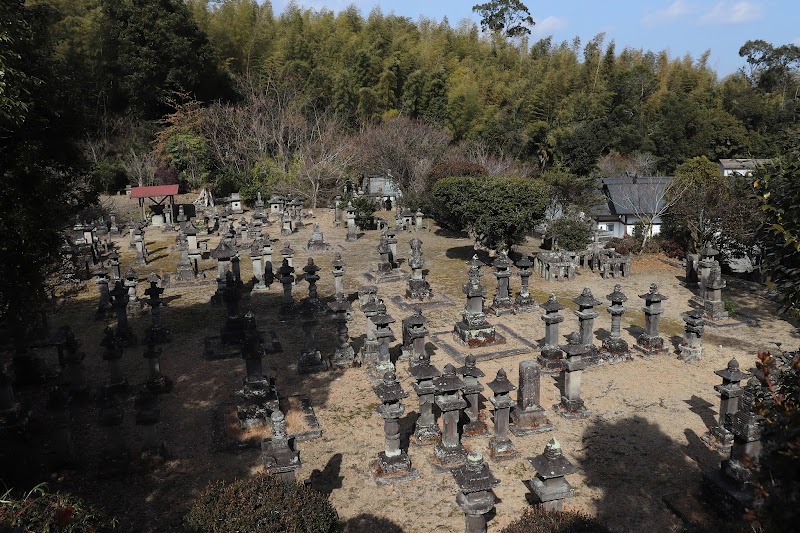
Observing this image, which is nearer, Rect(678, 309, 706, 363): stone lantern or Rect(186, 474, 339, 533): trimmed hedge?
Rect(186, 474, 339, 533): trimmed hedge

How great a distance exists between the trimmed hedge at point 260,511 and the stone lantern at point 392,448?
2.20 meters

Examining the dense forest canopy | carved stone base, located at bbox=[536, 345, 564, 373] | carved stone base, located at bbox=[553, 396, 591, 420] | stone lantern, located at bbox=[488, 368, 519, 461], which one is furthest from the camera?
the dense forest canopy

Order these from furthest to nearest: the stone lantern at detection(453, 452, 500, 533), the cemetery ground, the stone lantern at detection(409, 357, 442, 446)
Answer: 1. the stone lantern at detection(409, 357, 442, 446)
2. the cemetery ground
3. the stone lantern at detection(453, 452, 500, 533)

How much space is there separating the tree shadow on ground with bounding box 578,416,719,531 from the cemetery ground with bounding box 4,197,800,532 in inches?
1.0

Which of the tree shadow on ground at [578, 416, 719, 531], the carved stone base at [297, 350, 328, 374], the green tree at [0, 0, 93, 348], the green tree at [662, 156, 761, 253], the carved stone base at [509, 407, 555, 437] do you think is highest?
the green tree at [0, 0, 93, 348]

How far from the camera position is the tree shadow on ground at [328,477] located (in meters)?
9.59

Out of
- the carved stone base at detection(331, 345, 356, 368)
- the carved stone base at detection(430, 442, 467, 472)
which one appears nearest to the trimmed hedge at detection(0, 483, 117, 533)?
the carved stone base at detection(430, 442, 467, 472)

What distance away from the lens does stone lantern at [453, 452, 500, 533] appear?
7.77m

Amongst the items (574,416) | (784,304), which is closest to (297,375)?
(574,416)

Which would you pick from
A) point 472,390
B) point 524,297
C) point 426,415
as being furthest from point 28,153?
point 524,297

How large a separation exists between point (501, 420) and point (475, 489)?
2.89m

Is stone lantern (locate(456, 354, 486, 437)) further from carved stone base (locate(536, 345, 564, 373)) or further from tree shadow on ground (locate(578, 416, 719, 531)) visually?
carved stone base (locate(536, 345, 564, 373))

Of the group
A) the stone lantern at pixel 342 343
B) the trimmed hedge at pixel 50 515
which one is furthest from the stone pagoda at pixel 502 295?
the trimmed hedge at pixel 50 515

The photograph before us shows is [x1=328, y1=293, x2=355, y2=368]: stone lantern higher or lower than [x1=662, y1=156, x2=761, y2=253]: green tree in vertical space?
lower
